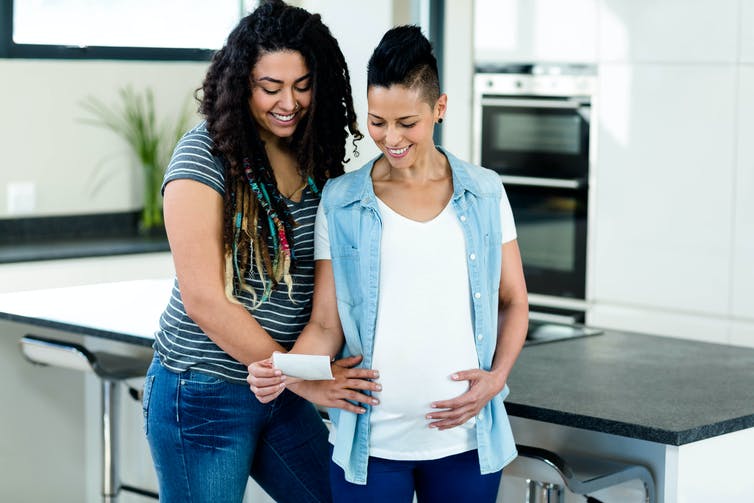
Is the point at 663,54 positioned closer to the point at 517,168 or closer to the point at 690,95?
the point at 690,95

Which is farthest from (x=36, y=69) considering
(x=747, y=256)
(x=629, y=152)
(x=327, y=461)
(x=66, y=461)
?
(x=327, y=461)

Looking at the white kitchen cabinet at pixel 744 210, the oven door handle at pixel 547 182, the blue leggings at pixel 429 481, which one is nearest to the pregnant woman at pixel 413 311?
the blue leggings at pixel 429 481

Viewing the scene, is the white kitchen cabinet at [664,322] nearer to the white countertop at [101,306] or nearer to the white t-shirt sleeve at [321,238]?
the white countertop at [101,306]

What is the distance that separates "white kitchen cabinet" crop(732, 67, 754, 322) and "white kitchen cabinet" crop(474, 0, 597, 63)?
0.64m

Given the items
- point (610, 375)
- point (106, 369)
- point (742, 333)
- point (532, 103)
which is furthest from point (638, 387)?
point (532, 103)

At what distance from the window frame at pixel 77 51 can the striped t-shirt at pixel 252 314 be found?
113 inches

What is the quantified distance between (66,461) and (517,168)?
6.80ft

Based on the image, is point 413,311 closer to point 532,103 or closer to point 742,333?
point 742,333

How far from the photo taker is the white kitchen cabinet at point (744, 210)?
161 inches

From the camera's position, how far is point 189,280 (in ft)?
6.47

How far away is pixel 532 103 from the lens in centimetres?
472

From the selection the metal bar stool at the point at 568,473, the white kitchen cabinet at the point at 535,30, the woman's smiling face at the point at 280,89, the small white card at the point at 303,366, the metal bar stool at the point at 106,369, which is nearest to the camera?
the small white card at the point at 303,366

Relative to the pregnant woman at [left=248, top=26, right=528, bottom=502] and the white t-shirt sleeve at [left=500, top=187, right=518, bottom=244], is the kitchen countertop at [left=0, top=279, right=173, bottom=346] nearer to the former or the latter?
the pregnant woman at [left=248, top=26, right=528, bottom=502]

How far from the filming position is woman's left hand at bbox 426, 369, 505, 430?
195cm
